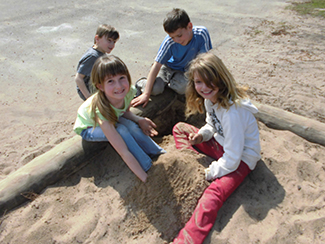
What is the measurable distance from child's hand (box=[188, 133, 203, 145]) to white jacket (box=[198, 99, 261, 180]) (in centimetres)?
29

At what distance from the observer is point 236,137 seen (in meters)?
2.29

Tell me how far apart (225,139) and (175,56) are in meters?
1.63

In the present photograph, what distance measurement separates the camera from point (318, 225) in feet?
6.97

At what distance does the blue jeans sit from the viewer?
2.56m

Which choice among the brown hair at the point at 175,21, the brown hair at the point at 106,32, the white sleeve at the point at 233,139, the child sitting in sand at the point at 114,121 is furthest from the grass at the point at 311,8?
the child sitting in sand at the point at 114,121

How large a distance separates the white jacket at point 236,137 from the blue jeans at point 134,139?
1.87ft

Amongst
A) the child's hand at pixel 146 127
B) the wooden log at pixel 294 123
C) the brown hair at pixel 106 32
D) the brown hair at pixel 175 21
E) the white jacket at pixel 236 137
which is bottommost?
the wooden log at pixel 294 123

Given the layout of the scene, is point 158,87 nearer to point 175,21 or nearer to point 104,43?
point 175,21

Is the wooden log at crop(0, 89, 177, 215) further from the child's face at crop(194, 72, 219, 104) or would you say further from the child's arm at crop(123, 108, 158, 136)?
the child's face at crop(194, 72, 219, 104)

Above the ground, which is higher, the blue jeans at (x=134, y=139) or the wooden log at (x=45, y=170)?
the blue jeans at (x=134, y=139)

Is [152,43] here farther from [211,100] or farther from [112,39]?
[211,100]

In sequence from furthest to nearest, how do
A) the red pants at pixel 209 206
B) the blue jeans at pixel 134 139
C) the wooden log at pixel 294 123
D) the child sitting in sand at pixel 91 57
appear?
the child sitting in sand at pixel 91 57 < the wooden log at pixel 294 123 < the blue jeans at pixel 134 139 < the red pants at pixel 209 206

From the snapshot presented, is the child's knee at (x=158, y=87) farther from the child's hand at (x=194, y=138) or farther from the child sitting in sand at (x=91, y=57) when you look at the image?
the child's hand at (x=194, y=138)

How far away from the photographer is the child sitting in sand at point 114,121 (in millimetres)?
2467
